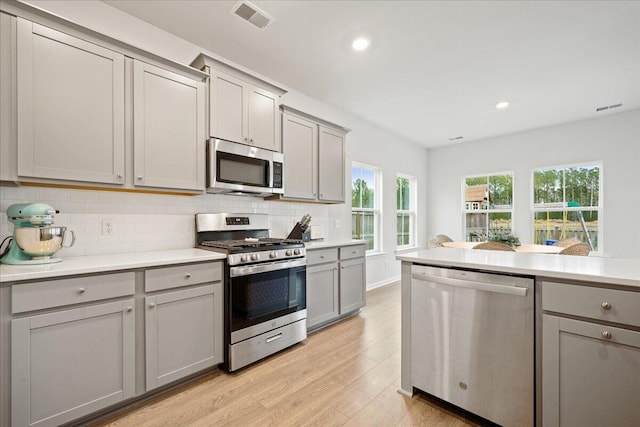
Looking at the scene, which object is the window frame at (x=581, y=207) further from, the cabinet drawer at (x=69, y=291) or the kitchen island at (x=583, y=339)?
the cabinet drawer at (x=69, y=291)

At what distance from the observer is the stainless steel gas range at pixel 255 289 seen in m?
2.21

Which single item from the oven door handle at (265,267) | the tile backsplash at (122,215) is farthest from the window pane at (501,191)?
the tile backsplash at (122,215)

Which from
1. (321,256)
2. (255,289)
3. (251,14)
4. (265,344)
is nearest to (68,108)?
(251,14)

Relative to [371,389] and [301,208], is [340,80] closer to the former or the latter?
[301,208]

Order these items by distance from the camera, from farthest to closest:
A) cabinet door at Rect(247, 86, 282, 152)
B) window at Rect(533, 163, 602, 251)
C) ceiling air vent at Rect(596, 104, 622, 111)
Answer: window at Rect(533, 163, 602, 251)
ceiling air vent at Rect(596, 104, 622, 111)
cabinet door at Rect(247, 86, 282, 152)

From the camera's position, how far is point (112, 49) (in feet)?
6.41

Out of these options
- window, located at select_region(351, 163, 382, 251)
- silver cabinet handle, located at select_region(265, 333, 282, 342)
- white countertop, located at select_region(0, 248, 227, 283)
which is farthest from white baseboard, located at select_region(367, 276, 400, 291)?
white countertop, located at select_region(0, 248, 227, 283)

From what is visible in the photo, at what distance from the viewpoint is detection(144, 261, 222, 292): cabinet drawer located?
1.84 metres

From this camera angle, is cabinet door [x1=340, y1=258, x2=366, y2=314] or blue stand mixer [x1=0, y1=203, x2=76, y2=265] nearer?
blue stand mixer [x1=0, y1=203, x2=76, y2=265]

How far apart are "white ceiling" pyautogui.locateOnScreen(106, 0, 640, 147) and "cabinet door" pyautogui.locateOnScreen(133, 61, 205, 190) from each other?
602 mm

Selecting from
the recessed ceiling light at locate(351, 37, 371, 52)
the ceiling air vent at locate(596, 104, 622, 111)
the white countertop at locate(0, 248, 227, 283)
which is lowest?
the white countertop at locate(0, 248, 227, 283)

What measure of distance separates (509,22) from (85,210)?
3.70 meters

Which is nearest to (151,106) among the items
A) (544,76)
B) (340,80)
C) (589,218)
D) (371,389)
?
(340,80)

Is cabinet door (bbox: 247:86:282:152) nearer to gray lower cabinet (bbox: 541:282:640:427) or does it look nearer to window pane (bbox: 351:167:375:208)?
window pane (bbox: 351:167:375:208)
